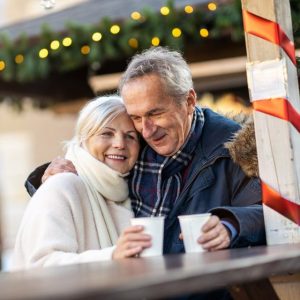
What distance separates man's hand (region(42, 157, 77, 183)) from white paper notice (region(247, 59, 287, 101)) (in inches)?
28.6

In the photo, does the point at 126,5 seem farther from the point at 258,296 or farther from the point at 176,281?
the point at 176,281

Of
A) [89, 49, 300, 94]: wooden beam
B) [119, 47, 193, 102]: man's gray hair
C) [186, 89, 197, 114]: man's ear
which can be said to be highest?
[89, 49, 300, 94]: wooden beam

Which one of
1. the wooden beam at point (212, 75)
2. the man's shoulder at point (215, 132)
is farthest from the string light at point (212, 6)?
the man's shoulder at point (215, 132)

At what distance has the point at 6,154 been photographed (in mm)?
17188

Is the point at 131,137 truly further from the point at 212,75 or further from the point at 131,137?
the point at 212,75

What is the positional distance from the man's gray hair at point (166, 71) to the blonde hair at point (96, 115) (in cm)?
7

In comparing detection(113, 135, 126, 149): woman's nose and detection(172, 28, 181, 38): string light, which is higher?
detection(172, 28, 181, 38): string light

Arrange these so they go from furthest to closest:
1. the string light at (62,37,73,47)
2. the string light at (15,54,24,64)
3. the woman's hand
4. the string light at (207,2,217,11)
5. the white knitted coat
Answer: the string light at (15,54,24,64)
the string light at (62,37,73,47)
the string light at (207,2,217,11)
the white knitted coat
the woman's hand

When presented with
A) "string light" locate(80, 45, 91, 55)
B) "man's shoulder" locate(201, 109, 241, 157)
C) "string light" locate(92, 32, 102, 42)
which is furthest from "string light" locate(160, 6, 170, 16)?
"man's shoulder" locate(201, 109, 241, 157)

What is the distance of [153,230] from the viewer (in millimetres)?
2760

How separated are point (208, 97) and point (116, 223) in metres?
6.05

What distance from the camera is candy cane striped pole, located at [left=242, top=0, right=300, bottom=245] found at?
10.4 ft

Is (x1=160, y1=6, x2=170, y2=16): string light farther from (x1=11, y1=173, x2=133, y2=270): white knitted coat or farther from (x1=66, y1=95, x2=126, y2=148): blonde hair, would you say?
(x1=11, y1=173, x2=133, y2=270): white knitted coat

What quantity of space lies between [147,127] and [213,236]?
628 millimetres
